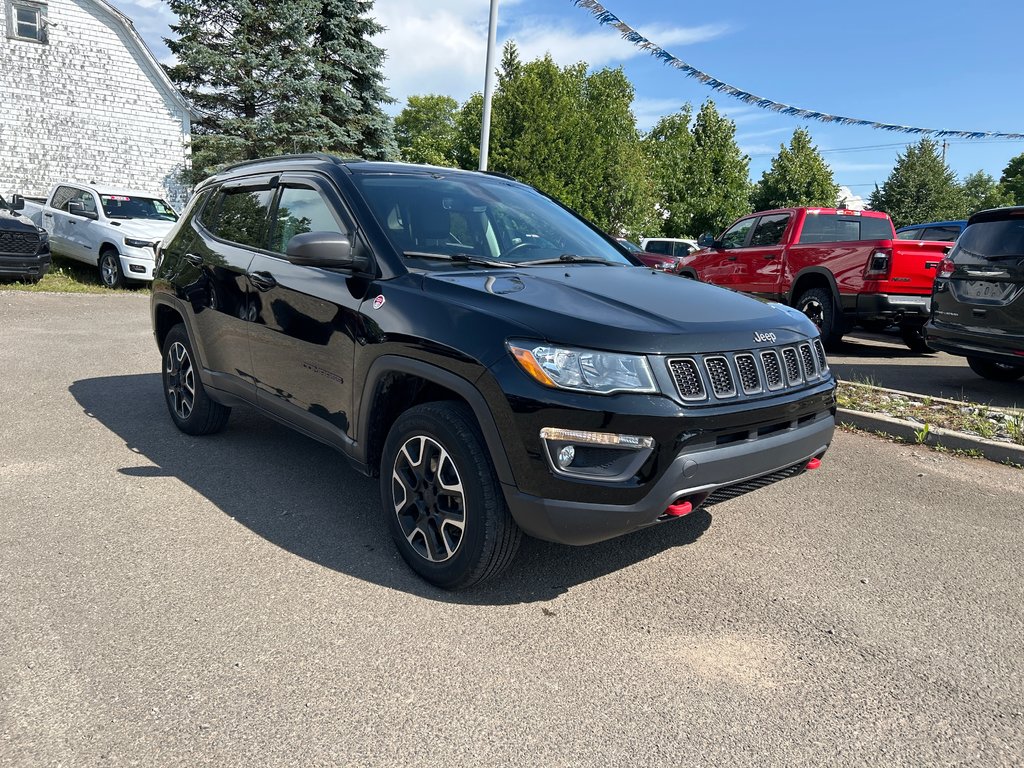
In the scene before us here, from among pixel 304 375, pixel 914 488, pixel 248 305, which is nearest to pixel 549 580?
pixel 304 375

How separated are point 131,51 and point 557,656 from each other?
2507 cm

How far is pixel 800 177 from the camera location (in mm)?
42156

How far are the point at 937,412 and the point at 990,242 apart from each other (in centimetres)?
197

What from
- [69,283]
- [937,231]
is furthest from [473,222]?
[69,283]

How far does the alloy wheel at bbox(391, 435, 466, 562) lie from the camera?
311 cm

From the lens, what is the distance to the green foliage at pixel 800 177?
4219 centimetres

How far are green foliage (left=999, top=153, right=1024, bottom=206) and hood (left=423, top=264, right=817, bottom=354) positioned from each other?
64973 millimetres

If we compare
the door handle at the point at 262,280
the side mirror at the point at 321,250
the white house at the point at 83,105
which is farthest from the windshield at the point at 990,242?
the white house at the point at 83,105

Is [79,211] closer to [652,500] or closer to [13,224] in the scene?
[13,224]

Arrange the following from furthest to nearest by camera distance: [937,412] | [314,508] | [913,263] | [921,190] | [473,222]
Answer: [921,190]
[913,263]
[937,412]
[314,508]
[473,222]

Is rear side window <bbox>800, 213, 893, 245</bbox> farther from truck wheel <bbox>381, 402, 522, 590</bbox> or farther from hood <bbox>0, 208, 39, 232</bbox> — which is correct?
hood <bbox>0, 208, 39, 232</bbox>

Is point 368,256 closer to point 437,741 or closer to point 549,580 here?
point 549,580

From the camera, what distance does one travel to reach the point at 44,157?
2172 cm

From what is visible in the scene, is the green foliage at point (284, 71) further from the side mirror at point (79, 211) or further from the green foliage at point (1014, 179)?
the green foliage at point (1014, 179)
